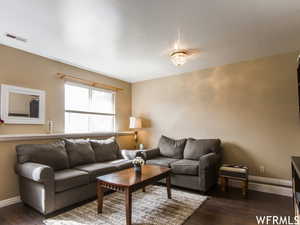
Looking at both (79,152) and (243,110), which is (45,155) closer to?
(79,152)

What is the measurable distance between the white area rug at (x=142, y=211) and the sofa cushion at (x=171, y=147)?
3.25 feet

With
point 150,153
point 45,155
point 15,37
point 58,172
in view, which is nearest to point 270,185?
point 150,153

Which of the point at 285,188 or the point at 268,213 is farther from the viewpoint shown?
the point at 285,188

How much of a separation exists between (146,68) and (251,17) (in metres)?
2.40

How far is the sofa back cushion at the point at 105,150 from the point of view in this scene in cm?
365

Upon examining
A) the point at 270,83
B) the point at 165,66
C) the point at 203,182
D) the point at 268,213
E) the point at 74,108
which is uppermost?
the point at 165,66

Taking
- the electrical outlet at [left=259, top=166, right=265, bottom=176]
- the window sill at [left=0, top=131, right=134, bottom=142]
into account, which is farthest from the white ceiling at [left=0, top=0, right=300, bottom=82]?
the electrical outlet at [left=259, top=166, right=265, bottom=176]

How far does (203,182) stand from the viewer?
3.10m

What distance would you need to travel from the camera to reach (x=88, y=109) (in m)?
4.35

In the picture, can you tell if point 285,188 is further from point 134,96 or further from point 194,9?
point 134,96

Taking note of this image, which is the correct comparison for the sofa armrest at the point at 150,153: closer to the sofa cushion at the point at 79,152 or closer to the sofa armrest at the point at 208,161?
the sofa cushion at the point at 79,152

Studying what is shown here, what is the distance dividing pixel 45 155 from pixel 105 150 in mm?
1171

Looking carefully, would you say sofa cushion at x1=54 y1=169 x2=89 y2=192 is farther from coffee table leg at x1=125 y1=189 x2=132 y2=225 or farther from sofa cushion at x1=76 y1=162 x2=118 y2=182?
coffee table leg at x1=125 y1=189 x2=132 y2=225

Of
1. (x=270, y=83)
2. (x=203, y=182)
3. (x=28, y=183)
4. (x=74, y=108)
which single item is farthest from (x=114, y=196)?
(x=270, y=83)
